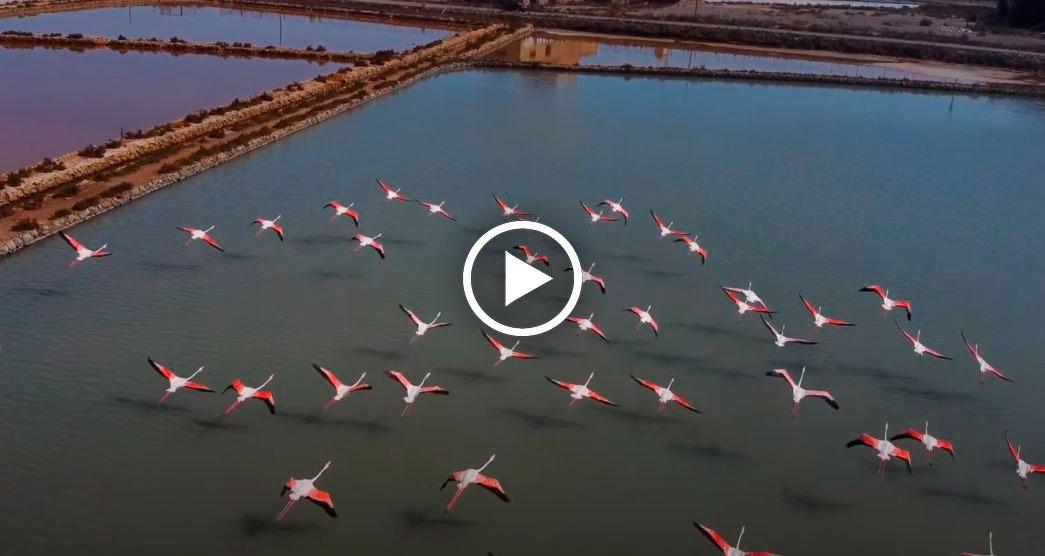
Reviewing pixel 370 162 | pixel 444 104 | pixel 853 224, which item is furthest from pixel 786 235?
pixel 444 104

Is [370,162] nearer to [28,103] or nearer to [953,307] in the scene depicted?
[28,103]

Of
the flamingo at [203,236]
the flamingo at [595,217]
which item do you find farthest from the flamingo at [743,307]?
the flamingo at [203,236]

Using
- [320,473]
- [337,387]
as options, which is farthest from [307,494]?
[337,387]

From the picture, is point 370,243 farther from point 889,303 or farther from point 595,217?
point 889,303

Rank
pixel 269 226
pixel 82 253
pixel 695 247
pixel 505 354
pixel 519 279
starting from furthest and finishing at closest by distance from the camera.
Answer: pixel 695 247 → pixel 269 226 → pixel 519 279 → pixel 82 253 → pixel 505 354

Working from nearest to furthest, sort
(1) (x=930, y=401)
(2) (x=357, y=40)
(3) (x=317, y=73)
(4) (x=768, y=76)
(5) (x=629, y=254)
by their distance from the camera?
1. (1) (x=930, y=401)
2. (5) (x=629, y=254)
3. (3) (x=317, y=73)
4. (4) (x=768, y=76)
5. (2) (x=357, y=40)

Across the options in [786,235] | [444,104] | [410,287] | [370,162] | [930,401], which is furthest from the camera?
[444,104]
